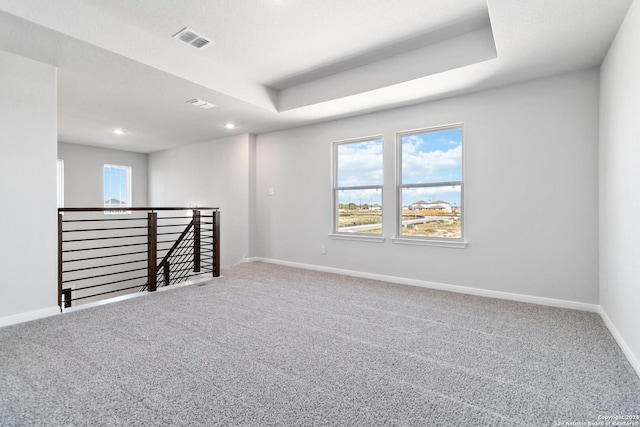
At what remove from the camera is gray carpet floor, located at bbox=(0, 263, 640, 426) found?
157 centimetres

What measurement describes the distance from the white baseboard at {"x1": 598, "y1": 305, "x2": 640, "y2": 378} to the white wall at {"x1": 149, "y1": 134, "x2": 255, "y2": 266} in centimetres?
486

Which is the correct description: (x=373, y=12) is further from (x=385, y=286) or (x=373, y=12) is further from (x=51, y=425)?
(x=51, y=425)

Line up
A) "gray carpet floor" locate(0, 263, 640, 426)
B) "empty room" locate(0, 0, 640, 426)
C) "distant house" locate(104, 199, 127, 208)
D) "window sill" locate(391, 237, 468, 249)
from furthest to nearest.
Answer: "distant house" locate(104, 199, 127, 208) < "window sill" locate(391, 237, 468, 249) < "empty room" locate(0, 0, 640, 426) < "gray carpet floor" locate(0, 263, 640, 426)

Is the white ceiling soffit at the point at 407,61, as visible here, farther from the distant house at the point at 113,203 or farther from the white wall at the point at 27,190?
the distant house at the point at 113,203

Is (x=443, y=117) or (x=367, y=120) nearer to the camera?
(x=443, y=117)

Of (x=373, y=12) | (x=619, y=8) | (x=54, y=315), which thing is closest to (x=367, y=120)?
(x=373, y=12)

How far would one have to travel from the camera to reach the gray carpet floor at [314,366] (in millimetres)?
1566

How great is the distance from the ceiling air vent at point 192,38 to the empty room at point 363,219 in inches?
1.2

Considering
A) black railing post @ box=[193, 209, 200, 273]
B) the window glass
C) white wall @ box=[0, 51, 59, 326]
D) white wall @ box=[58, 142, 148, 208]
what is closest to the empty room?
white wall @ box=[0, 51, 59, 326]

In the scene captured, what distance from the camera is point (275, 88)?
437 cm

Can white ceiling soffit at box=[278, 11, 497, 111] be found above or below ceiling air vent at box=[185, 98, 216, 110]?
above

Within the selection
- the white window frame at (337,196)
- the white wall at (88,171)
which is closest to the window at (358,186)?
the white window frame at (337,196)

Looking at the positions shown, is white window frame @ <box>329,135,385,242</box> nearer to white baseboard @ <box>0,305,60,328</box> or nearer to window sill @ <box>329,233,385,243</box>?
window sill @ <box>329,233,385,243</box>

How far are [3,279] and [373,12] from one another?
3.87 m
